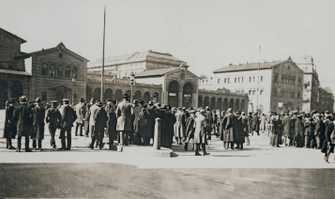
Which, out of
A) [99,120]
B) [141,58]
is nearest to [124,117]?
[99,120]

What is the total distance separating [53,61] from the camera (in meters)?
43.0

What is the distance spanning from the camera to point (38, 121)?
1249cm

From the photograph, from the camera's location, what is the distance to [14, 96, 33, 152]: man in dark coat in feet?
39.5

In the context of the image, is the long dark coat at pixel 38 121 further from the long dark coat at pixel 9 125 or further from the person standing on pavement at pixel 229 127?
the person standing on pavement at pixel 229 127

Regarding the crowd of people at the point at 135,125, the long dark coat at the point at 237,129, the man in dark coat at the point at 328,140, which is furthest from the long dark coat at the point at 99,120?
the man in dark coat at the point at 328,140

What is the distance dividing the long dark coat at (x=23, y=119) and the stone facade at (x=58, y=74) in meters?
30.1

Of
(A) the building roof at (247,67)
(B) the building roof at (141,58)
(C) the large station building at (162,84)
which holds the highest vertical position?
(B) the building roof at (141,58)

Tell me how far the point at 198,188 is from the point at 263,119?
79.5 ft

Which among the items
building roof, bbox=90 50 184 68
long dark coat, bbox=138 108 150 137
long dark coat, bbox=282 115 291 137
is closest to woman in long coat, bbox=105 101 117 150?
long dark coat, bbox=138 108 150 137

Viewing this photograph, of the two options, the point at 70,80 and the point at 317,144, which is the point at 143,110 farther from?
the point at 70,80

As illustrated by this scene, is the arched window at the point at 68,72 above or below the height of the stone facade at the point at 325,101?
above

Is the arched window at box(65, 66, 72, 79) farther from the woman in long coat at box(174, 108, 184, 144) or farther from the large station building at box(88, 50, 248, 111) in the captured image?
the woman in long coat at box(174, 108, 184, 144)

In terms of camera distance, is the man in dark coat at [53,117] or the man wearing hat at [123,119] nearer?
the man in dark coat at [53,117]

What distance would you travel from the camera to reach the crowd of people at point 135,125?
40.7 ft
